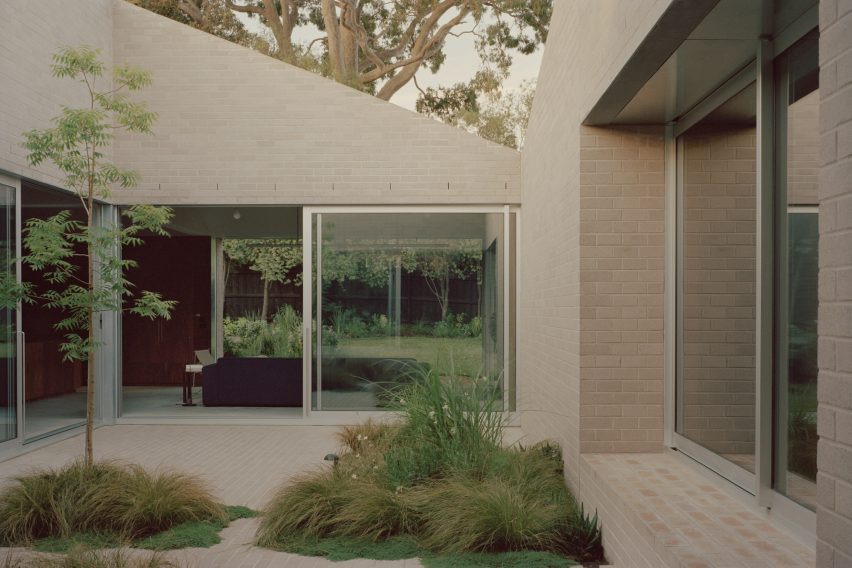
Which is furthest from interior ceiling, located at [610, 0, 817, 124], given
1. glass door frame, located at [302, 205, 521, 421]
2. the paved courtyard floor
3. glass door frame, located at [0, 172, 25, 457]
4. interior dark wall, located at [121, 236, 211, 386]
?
interior dark wall, located at [121, 236, 211, 386]

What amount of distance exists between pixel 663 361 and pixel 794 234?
1.69 metres

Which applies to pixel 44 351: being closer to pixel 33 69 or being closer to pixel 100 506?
pixel 33 69

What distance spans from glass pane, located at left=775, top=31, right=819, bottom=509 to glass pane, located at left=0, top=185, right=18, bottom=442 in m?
5.98

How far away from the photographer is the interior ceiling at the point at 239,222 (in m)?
10.4

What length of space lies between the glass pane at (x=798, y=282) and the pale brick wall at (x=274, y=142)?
539 cm

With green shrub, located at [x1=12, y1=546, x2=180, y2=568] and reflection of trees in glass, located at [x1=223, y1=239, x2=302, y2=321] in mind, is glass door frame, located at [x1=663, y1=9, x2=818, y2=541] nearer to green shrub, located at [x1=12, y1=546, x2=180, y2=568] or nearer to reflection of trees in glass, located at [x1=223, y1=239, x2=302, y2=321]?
green shrub, located at [x1=12, y1=546, x2=180, y2=568]

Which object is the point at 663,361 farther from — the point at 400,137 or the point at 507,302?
the point at 400,137

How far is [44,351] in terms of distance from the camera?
10.1 metres

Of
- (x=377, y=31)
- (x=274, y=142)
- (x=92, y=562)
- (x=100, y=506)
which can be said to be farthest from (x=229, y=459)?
(x=377, y=31)

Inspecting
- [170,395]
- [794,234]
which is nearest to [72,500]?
[794,234]

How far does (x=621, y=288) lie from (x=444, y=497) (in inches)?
63.3

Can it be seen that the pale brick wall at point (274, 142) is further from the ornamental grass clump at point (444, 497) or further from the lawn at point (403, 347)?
the ornamental grass clump at point (444, 497)

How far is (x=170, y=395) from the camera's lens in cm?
1079

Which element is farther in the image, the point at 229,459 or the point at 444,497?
the point at 229,459
